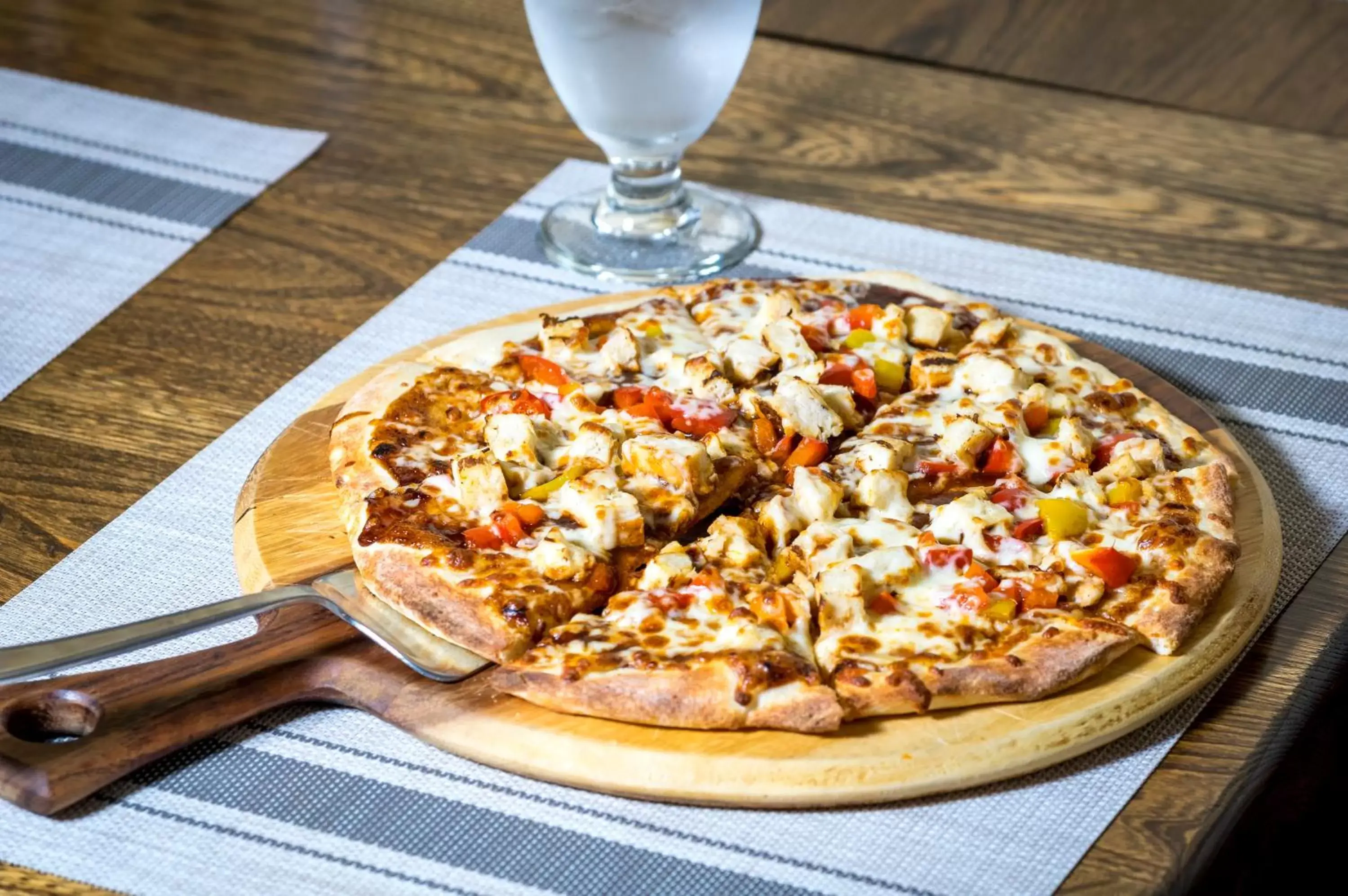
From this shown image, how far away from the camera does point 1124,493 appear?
80.0 inches

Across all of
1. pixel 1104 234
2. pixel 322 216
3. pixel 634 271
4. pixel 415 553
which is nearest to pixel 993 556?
pixel 415 553

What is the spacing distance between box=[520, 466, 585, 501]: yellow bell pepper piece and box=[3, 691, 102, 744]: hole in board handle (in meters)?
0.54

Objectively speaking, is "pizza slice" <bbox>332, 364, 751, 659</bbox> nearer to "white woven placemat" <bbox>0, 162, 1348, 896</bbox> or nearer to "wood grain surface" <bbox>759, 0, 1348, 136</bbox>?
"white woven placemat" <bbox>0, 162, 1348, 896</bbox>

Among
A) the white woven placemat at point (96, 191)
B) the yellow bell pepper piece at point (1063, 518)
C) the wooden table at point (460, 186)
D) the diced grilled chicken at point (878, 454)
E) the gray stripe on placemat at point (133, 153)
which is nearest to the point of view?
the yellow bell pepper piece at point (1063, 518)

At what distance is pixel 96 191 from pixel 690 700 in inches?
74.1

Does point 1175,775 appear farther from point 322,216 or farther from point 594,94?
point 322,216

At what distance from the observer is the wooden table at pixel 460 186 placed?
228 cm

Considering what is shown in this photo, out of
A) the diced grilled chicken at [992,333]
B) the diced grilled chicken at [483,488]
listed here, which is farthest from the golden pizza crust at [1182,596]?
the diced grilled chicken at [483,488]

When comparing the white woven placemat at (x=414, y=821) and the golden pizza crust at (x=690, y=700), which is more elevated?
the golden pizza crust at (x=690, y=700)

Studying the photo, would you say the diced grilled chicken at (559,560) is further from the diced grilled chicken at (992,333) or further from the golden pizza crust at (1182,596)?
the diced grilled chicken at (992,333)

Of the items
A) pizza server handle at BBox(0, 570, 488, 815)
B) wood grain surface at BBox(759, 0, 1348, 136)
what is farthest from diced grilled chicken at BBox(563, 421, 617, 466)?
wood grain surface at BBox(759, 0, 1348, 136)

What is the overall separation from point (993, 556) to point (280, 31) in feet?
8.38

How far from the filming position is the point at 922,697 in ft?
5.61

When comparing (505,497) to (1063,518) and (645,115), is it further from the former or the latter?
(645,115)
